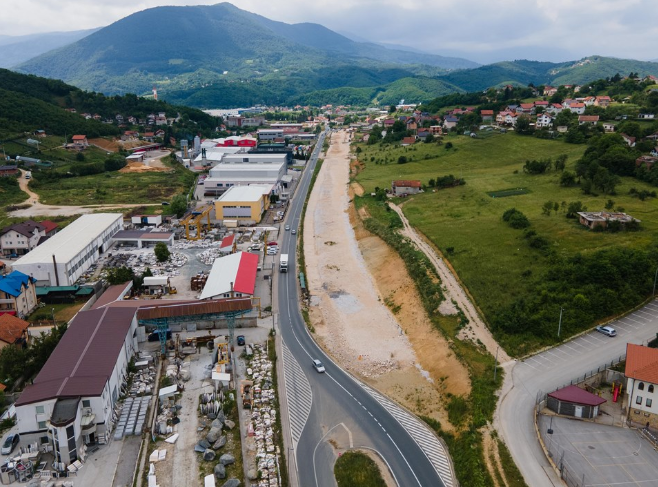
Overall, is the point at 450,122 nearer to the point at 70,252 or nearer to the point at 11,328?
the point at 70,252

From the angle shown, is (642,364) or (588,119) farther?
(588,119)

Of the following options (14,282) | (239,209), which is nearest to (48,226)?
(14,282)

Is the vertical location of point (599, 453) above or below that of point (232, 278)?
below

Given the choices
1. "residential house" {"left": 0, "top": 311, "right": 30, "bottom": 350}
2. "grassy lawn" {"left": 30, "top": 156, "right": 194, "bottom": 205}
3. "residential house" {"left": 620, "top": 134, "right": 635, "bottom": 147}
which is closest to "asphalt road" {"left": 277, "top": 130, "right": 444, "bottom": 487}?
"residential house" {"left": 0, "top": 311, "right": 30, "bottom": 350}

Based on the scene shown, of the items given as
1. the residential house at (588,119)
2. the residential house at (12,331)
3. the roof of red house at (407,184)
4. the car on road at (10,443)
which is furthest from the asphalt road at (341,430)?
the residential house at (588,119)

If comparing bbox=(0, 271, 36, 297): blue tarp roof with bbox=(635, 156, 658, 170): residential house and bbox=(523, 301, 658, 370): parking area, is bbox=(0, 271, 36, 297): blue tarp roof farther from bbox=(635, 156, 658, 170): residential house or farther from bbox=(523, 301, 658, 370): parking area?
bbox=(635, 156, 658, 170): residential house

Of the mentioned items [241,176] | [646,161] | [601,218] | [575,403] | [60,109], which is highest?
[60,109]

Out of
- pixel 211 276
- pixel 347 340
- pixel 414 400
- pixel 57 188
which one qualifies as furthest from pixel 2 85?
pixel 414 400

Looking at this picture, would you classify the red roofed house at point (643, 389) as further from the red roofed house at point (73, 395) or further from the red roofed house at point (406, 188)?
the red roofed house at point (406, 188)
